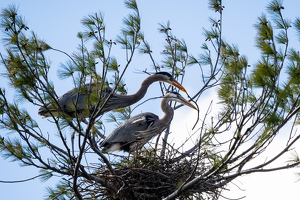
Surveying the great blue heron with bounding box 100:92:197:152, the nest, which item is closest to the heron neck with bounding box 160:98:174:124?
the great blue heron with bounding box 100:92:197:152

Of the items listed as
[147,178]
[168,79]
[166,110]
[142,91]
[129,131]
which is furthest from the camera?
[142,91]

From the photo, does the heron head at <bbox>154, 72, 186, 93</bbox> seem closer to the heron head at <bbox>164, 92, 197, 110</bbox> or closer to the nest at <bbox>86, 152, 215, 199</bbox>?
the heron head at <bbox>164, 92, 197, 110</bbox>

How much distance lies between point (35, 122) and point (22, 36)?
747 millimetres

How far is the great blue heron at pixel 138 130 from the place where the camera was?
704 centimetres

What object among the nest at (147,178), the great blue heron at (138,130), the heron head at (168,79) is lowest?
the nest at (147,178)

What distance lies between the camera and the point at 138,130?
715 cm

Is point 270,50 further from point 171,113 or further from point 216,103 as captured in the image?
point 171,113

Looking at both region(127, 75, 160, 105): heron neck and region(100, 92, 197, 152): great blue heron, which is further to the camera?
region(127, 75, 160, 105): heron neck

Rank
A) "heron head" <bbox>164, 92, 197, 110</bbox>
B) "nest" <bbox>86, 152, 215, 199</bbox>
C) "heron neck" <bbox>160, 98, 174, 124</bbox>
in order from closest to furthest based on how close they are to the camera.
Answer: "nest" <bbox>86, 152, 215, 199</bbox> → "heron head" <bbox>164, 92, 197, 110</bbox> → "heron neck" <bbox>160, 98, 174, 124</bbox>

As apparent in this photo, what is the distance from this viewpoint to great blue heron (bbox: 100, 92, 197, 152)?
7.04 m

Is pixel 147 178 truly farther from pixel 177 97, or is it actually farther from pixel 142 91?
pixel 142 91

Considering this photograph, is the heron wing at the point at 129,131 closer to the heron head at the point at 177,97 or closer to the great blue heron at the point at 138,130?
the great blue heron at the point at 138,130

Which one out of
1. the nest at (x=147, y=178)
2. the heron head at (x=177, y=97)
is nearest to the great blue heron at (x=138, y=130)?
the heron head at (x=177, y=97)

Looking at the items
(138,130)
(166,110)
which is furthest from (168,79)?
(138,130)
